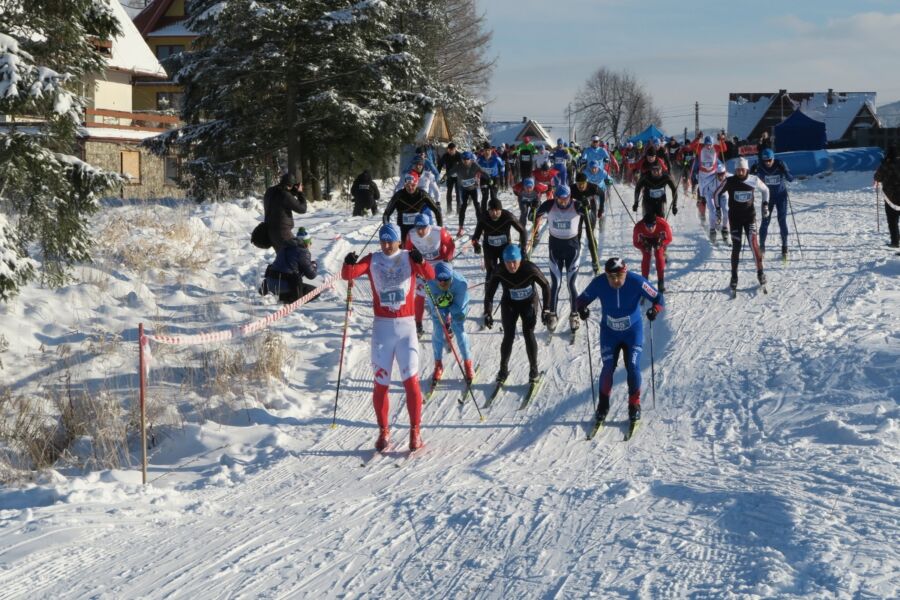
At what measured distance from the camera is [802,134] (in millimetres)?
47594

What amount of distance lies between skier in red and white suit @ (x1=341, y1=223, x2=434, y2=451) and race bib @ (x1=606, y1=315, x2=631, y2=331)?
2.00 metres

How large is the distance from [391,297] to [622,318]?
7.76ft

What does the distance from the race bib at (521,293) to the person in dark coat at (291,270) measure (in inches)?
178

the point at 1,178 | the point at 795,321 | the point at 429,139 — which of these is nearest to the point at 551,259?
the point at 795,321

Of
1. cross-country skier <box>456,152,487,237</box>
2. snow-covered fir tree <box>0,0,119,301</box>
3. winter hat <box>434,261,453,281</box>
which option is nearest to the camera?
winter hat <box>434,261,453,281</box>

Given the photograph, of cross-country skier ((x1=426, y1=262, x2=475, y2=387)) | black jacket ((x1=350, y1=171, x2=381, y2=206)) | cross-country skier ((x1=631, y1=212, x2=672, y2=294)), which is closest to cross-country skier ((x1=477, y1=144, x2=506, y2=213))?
black jacket ((x1=350, y1=171, x2=381, y2=206))

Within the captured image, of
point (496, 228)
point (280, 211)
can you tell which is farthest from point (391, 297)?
point (280, 211)

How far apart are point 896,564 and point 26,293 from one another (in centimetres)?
1228

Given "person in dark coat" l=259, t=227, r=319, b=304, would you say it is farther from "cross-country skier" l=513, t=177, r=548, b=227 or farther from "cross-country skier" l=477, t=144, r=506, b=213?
"cross-country skier" l=477, t=144, r=506, b=213

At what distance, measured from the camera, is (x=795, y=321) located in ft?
42.5

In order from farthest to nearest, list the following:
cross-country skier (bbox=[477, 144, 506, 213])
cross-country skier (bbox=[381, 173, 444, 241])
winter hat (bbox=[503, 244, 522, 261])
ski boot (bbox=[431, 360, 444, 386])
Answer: cross-country skier (bbox=[477, 144, 506, 213]), cross-country skier (bbox=[381, 173, 444, 241]), ski boot (bbox=[431, 360, 444, 386]), winter hat (bbox=[503, 244, 522, 261])

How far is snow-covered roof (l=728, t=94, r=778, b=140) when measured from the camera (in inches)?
2598

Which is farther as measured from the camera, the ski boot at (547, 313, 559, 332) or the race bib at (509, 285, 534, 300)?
the ski boot at (547, 313, 559, 332)

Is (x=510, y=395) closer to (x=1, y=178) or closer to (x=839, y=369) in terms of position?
(x=839, y=369)
